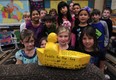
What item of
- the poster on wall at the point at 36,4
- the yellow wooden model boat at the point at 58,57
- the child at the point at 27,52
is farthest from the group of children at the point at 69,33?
the poster on wall at the point at 36,4

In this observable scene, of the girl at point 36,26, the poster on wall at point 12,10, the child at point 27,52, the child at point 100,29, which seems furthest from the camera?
the poster on wall at point 12,10

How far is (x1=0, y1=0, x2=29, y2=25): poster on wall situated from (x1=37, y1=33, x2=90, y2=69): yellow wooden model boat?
3.32 m

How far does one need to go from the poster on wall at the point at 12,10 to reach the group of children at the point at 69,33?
1468 millimetres

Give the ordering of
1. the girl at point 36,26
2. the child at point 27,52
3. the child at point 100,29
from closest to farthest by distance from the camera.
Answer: the child at point 27,52
the girl at point 36,26
the child at point 100,29

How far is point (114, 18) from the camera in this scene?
3.60m

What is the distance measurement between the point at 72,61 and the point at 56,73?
0.09 m

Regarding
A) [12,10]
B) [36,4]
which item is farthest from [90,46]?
[12,10]

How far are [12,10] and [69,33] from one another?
273 centimetres

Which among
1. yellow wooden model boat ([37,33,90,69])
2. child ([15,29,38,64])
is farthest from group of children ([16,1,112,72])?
yellow wooden model boat ([37,33,90,69])

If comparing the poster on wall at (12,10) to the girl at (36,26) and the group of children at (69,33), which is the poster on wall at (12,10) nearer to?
the group of children at (69,33)

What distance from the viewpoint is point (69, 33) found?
140 cm

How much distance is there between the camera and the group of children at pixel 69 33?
49.5 inches

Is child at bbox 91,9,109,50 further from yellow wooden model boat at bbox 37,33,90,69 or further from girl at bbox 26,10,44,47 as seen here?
yellow wooden model boat at bbox 37,33,90,69

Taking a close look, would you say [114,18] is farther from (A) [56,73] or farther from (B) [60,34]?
(A) [56,73]
